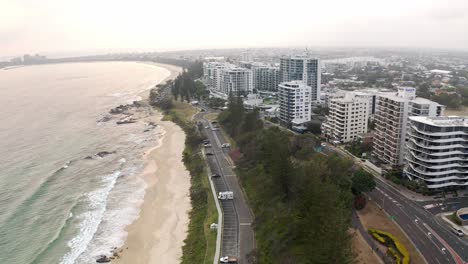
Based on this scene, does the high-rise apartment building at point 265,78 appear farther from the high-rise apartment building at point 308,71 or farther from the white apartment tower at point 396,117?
the white apartment tower at point 396,117

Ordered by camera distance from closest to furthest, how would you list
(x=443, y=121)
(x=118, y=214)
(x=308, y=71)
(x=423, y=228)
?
1. (x=423, y=228)
2. (x=443, y=121)
3. (x=118, y=214)
4. (x=308, y=71)

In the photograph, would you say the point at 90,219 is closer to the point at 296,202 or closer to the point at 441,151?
the point at 296,202

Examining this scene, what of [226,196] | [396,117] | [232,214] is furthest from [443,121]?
[232,214]

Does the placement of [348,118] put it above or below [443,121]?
below

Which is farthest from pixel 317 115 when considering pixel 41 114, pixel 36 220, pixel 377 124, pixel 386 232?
pixel 41 114

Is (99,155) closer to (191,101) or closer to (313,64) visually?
(191,101)

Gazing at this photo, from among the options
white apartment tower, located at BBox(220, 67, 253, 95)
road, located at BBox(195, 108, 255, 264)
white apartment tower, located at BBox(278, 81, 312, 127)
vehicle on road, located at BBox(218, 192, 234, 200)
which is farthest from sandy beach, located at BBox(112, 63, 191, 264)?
white apartment tower, located at BBox(220, 67, 253, 95)

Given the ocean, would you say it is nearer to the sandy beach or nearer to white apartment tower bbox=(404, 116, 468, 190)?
the sandy beach

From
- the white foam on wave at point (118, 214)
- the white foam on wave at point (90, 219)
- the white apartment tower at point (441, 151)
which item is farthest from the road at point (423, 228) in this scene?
the white foam on wave at point (90, 219)
